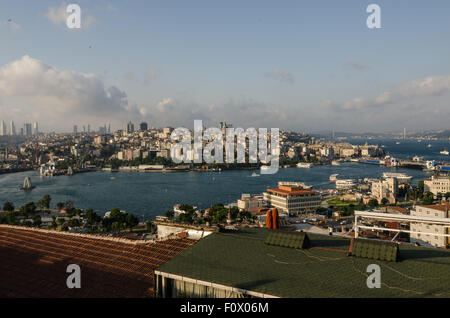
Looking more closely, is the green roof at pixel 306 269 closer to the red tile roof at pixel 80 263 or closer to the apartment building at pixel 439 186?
the red tile roof at pixel 80 263

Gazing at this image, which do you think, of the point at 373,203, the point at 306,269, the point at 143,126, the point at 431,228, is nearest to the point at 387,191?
the point at 373,203

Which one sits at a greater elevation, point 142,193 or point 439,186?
point 439,186

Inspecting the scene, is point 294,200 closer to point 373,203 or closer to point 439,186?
point 373,203

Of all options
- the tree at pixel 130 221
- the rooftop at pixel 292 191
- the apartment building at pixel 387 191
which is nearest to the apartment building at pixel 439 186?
the apartment building at pixel 387 191

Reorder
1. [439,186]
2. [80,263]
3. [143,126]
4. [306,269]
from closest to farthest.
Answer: [306,269] → [80,263] → [439,186] → [143,126]

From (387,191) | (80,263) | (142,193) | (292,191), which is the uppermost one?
(80,263)
